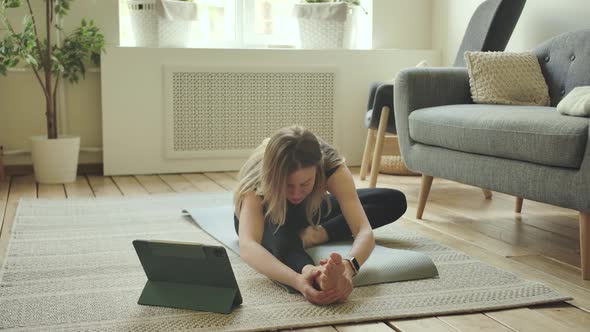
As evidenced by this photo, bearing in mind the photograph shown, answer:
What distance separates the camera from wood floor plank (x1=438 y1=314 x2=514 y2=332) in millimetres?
1604

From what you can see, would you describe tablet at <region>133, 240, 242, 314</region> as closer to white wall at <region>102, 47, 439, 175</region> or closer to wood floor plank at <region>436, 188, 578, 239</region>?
wood floor plank at <region>436, 188, 578, 239</region>

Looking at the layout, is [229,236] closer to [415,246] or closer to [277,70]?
[415,246]

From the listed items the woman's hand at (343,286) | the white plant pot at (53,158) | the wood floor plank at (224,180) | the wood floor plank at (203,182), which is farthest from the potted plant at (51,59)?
the woman's hand at (343,286)

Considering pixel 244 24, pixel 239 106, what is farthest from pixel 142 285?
pixel 244 24

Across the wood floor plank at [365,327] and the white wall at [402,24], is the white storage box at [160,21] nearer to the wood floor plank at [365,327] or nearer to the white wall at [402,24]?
the white wall at [402,24]

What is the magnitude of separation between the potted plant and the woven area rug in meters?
1.09

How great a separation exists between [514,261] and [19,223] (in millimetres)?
1631

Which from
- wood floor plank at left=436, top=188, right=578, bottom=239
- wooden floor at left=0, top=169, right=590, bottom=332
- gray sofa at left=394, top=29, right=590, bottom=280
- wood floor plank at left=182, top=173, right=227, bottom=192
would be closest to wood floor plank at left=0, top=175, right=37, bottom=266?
wooden floor at left=0, top=169, right=590, bottom=332

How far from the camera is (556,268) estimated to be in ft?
6.95

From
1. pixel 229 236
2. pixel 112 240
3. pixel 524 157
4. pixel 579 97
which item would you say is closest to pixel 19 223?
pixel 112 240

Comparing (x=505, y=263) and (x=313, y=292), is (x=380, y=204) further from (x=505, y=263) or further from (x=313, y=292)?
(x=313, y=292)

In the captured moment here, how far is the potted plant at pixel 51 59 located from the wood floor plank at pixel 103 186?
123mm

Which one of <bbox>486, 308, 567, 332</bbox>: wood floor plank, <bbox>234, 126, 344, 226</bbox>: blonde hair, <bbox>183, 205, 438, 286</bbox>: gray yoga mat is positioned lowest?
<bbox>486, 308, 567, 332</bbox>: wood floor plank

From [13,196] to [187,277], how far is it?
5.79 ft
